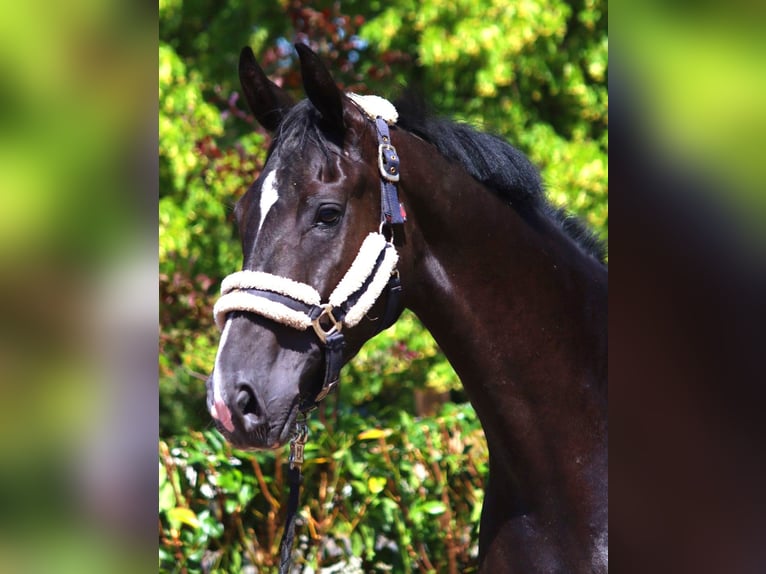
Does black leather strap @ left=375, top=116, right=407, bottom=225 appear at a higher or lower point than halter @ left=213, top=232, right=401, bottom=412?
higher

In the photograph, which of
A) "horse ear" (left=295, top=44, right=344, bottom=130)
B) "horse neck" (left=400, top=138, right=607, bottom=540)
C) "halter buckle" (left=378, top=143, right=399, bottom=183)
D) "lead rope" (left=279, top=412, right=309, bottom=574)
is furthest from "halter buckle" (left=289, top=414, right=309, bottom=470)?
"horse ear" (left=295, top=44, right=344, bottom=130)

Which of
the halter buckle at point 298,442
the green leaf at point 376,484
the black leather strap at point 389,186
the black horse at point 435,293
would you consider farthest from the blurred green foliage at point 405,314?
the black leather strap at point 389,186

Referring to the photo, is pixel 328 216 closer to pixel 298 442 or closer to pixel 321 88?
pixel 321 88

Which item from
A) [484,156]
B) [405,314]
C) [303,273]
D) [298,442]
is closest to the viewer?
[303,273]

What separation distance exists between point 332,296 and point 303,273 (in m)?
0.10

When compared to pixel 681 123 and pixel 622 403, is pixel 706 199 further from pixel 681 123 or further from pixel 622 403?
pixel 622 403

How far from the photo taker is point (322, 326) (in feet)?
6.85

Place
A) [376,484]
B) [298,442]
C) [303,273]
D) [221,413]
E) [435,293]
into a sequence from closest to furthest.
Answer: [221,413], [303,273], [298,442], [435,293], [376,484]

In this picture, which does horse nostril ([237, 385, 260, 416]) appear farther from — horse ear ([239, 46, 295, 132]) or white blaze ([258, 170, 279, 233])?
horse ear ([239, 46, 295, 132])

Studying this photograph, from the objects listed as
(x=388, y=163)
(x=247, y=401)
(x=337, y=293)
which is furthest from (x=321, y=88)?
(x=247, y=401)

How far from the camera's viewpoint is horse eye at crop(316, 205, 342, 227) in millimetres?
2096

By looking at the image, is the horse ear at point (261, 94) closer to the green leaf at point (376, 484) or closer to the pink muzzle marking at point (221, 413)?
the pink muzzle marking at point (221, 413)

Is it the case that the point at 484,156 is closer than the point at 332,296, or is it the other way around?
the point at 332,296

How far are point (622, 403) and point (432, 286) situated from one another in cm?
158
